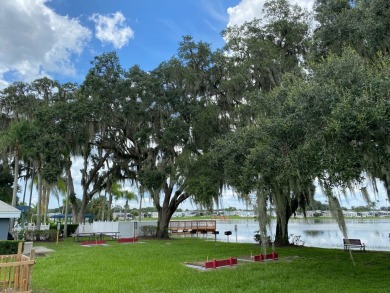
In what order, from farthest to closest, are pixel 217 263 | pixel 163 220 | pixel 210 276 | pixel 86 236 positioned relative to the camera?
pixel 163 220, pixel 86 236, pixel 217 263, pixel 210 276

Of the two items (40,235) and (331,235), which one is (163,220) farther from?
(331,235)

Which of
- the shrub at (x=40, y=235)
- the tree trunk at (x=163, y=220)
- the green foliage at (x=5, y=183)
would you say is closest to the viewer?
the shrub at (x=40, y=235)

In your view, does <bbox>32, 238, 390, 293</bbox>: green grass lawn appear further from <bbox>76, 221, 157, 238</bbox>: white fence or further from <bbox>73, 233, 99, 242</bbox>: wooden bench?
<bbox>76, 221, 157, 238</bbox>: white fence

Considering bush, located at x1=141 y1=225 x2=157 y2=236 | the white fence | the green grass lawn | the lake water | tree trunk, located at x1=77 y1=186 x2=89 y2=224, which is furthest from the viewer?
tree trunk, located at x1=77 y1=186 x2=89 y2=224

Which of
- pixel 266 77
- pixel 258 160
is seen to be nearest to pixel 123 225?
pixel 266 77

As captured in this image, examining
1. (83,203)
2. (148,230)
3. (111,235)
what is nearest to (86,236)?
(111,235)

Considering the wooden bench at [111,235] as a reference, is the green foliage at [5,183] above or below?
above

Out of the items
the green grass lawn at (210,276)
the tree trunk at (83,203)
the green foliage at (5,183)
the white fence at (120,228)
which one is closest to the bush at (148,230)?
the white fence at (120,228)

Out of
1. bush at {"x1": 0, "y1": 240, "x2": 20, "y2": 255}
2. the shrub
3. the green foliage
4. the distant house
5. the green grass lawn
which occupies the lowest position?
the green grass lawn

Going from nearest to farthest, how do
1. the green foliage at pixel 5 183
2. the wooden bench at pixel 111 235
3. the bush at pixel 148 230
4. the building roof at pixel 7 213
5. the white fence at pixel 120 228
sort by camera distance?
the building roof at pixel 7 213
the wooden bench at pixel 111 235
the white fence at pixel 120 228
the bush at pixel 148 230
the green foliage at pixel 5 183

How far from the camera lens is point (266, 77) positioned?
723 inches

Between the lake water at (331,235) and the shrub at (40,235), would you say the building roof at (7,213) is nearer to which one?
the shrub at (40,235)

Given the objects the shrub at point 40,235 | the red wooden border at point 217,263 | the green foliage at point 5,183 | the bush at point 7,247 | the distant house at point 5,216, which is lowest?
the red wooden border at point 217,263

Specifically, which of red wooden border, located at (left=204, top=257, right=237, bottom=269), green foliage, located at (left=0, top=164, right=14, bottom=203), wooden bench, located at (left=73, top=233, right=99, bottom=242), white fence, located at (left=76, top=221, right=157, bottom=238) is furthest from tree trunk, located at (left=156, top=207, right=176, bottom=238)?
red wooden border, located at (left=204, top=257, right=237, bottom=269)
